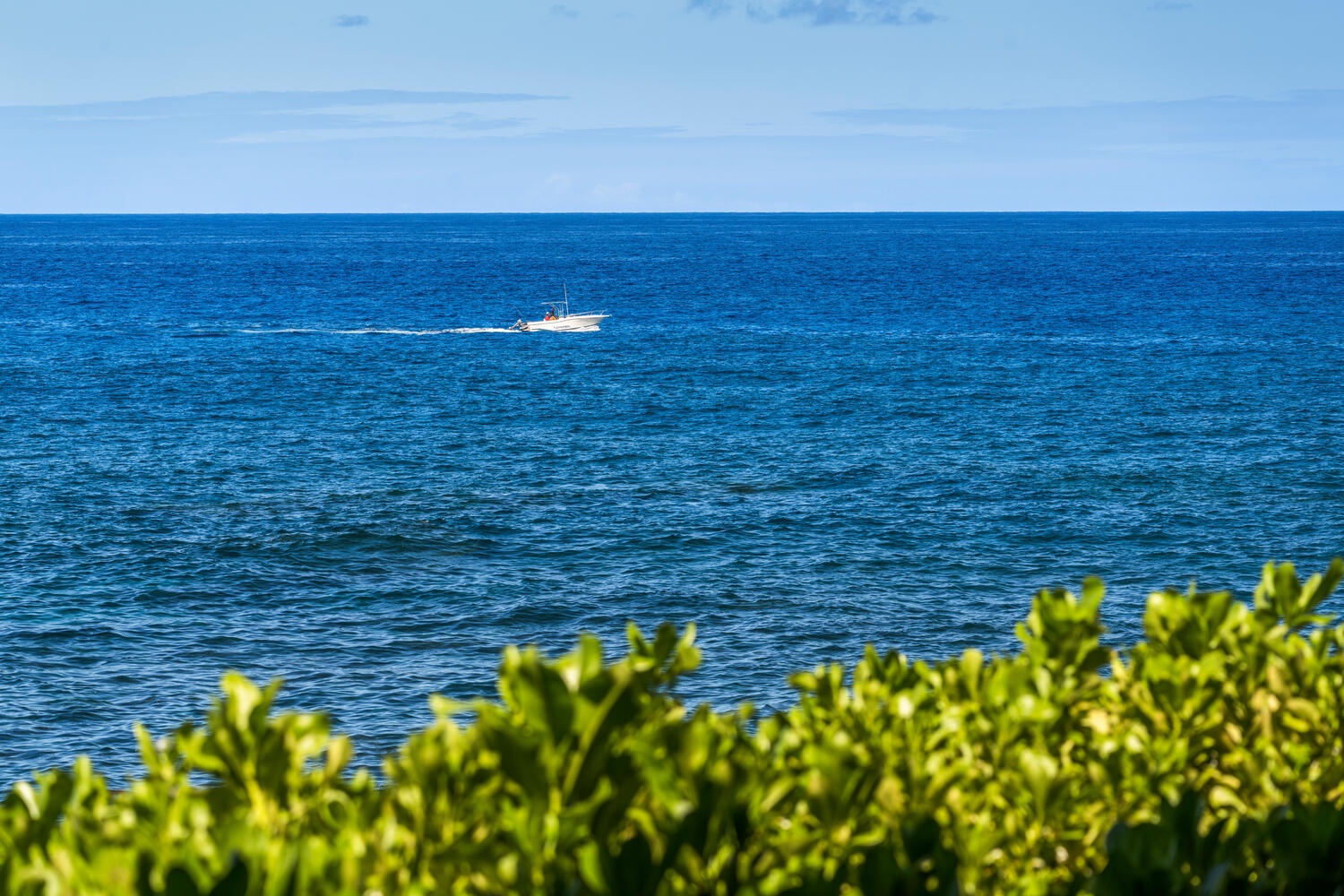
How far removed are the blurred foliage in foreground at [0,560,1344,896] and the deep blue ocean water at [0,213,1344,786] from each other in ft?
52.3

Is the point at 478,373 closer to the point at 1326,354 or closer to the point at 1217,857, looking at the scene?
the point at 1326,354

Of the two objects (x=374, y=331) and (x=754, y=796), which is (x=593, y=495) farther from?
(x=374, y=331)

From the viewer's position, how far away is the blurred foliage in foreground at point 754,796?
366 centimetres

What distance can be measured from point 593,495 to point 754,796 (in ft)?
105

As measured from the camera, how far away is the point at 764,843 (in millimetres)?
3988

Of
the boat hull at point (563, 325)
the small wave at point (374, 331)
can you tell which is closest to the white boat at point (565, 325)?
the boat hull at point (563, 325)

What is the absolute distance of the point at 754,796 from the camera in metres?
4.04

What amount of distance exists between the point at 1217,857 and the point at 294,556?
2756cm

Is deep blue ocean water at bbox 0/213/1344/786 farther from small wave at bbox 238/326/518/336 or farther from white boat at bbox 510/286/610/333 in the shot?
white boat at bbox 510/286/610/333

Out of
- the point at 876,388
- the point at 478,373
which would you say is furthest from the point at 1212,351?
the point at 478,373

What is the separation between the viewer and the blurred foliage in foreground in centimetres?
366

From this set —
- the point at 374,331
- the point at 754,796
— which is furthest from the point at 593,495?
the point at 374,331

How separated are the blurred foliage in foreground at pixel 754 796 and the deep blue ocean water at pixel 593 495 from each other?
52.3ft

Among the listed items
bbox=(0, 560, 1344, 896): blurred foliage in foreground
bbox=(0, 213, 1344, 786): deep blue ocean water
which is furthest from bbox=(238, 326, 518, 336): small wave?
bbox=(0, 560, 1344, 896): blurred foliage in foreground
